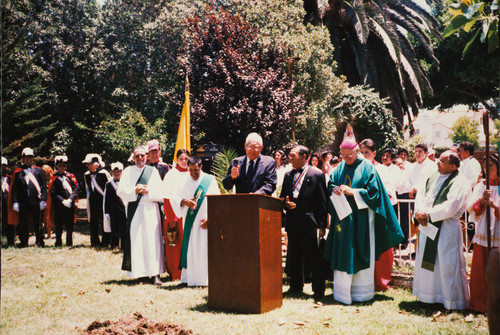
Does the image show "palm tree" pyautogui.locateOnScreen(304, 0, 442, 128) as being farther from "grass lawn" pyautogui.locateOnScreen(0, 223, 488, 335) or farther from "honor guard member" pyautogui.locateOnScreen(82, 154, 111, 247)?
"grass lawn" pyautogui.locateOnScreen(0, 223, 488, 335)

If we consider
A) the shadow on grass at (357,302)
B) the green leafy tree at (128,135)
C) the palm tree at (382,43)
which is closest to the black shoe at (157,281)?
the shadow on grass at (357,302)

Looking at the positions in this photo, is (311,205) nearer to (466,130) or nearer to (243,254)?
(243,254)

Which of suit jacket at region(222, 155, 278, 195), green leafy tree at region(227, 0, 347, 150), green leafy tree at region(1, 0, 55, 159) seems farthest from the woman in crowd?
green leafy tree at region(1, 0, 55, 159)

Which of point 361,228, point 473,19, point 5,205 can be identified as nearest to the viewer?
point 473,19

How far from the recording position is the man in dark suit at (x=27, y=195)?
1227 centimetres

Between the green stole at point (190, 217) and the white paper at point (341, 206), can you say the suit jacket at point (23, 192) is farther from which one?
the white paper at point (341, 206)

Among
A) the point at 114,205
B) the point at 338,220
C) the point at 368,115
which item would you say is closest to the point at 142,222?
the point at 338,220

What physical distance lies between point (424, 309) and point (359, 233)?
4.22ft

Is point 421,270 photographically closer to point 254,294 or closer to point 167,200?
point 254,294

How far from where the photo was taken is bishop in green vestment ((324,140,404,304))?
21.5 feet

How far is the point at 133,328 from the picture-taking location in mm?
5012

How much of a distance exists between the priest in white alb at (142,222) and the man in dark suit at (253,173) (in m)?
1.72

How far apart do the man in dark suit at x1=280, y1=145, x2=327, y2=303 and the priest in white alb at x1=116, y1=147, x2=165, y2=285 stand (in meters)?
2.35

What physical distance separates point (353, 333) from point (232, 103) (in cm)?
1248
